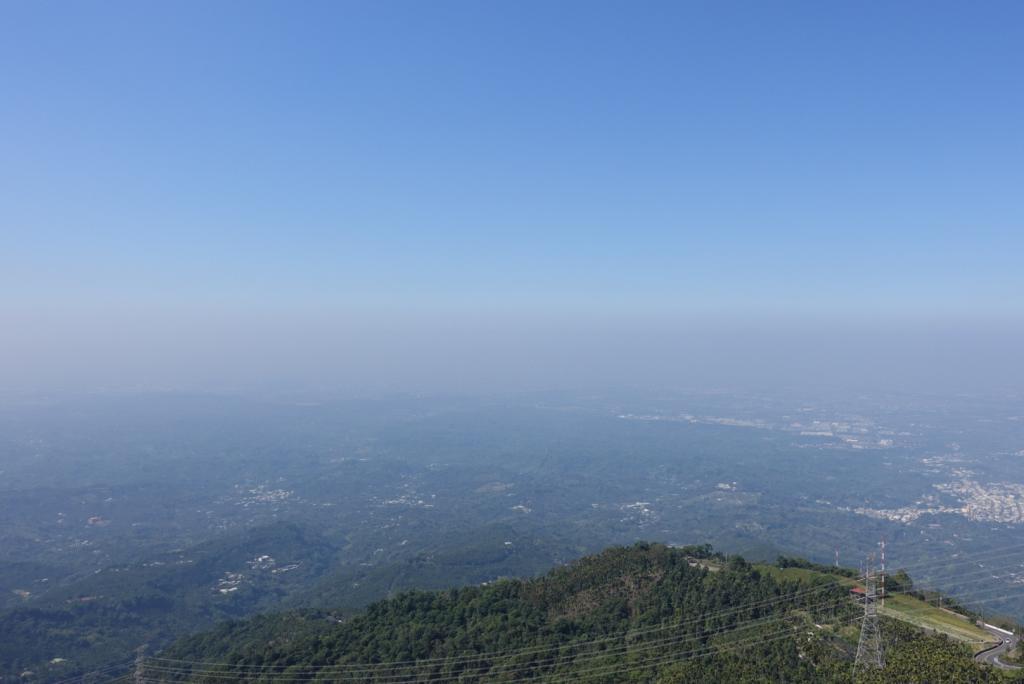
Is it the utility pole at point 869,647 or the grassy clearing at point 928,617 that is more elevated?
the utility pole at point 869,647

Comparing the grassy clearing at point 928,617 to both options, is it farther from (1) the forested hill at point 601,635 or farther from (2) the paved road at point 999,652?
(1) the forested hill at point 601,635

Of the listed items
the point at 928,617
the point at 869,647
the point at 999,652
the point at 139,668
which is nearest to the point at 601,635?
the point at 869,647

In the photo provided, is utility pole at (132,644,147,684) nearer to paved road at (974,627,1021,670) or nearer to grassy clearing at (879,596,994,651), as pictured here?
grassy clearing at (879,596,994,651)

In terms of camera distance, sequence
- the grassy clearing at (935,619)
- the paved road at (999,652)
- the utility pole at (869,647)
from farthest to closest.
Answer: the grassy clearing at (935,619), the paved road at (999,652), the utility pole at (869,647)

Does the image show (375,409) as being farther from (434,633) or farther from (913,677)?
(913,677)

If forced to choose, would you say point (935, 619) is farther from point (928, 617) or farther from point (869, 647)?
point (869, 647)

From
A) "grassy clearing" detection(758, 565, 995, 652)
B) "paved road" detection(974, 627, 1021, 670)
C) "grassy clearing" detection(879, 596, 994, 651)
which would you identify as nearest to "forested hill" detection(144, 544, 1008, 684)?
"grassy clearing" detection(758, 565, 995, 652)

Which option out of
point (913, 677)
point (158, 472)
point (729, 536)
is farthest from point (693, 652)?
point (158, 472)

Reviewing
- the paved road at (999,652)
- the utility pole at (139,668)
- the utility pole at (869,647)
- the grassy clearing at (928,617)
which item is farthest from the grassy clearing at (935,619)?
the utility pole at (139,668)
